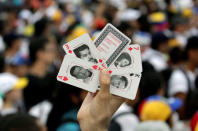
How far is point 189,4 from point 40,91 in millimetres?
8437

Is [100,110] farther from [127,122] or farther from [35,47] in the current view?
[35,47]

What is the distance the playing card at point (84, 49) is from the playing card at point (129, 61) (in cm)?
9

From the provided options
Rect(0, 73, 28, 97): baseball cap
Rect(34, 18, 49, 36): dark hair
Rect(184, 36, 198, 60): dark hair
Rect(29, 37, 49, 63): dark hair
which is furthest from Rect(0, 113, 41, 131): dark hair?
Rect(34, 18, 49, 36): dark hair

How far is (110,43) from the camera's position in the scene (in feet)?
5.50

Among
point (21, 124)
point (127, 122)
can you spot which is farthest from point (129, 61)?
point (127, 122)

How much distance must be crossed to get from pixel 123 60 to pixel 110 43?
9 cm

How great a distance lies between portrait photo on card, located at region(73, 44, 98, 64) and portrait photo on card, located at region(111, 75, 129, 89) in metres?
0.11

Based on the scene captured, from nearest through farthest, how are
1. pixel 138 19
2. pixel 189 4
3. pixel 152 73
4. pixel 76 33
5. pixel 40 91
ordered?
pixel 152 73
pixel 40 91
pixel 76 33
pixel 138 19
pixel 189 4

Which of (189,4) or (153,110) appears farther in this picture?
(189,4)

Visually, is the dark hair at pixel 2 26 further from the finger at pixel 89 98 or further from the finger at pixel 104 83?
the finger at pixel 104 83

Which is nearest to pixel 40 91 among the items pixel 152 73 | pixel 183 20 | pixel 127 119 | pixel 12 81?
pixel 12 81

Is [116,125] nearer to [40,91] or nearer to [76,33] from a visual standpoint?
[40,91]

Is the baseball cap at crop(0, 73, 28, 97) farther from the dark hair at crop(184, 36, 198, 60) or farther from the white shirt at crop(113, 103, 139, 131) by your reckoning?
the dark hair at crop(184, 36, 198, 60)

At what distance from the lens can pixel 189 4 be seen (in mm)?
11867
